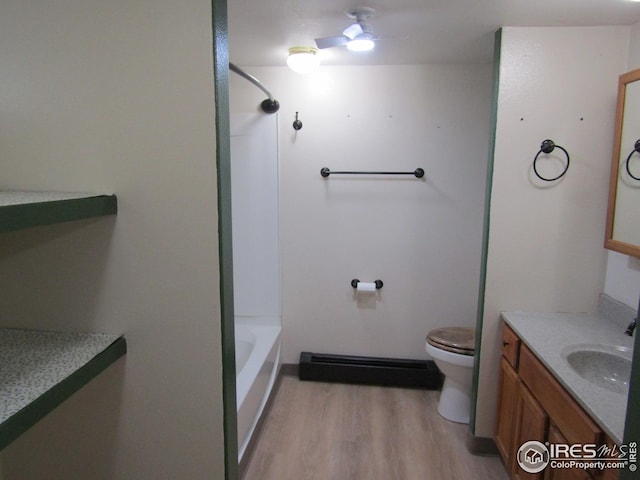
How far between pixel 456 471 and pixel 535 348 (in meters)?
0.94

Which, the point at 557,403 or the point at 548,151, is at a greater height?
the point at 548,151

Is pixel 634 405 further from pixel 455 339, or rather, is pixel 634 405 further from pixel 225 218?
pixel 455 339

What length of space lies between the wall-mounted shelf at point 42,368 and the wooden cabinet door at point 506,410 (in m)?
1.78

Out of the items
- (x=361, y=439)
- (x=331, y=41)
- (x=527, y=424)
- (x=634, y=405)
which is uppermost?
(x=331, y=41)

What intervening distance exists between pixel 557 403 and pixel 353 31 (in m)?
1.80

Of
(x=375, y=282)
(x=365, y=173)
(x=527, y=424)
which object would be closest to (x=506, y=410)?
(x=527, y=424)

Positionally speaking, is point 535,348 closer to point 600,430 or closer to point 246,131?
point 600,430

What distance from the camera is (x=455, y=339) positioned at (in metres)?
2.65

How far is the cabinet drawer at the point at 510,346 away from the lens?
198cm

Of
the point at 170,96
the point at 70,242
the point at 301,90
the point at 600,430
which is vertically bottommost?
the point at 600,430

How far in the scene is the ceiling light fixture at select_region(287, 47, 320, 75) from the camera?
95.4 inches

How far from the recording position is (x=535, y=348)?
173 centimetres

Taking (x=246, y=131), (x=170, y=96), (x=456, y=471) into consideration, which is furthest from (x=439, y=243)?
(x=170, y=96)

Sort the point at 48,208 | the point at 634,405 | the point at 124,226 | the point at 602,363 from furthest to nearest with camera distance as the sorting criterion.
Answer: the point at 602,363 < the point at 124,226 < the point at 48,208 < the point at 634,405
